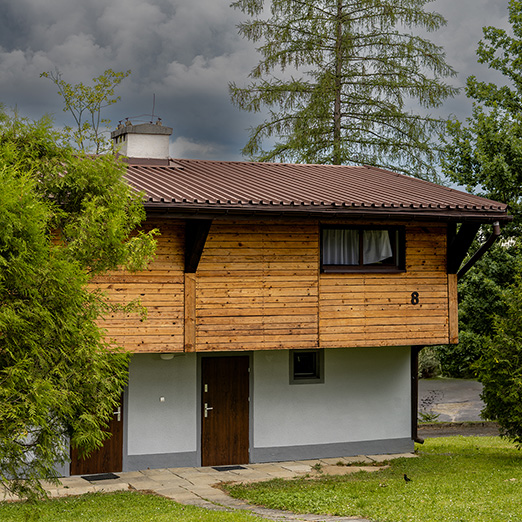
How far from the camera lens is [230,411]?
1658 cm

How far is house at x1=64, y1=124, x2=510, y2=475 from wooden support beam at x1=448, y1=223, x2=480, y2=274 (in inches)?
1.2

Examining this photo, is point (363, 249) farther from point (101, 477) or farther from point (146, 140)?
point (101, 477)

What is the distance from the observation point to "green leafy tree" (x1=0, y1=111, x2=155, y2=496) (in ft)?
24.5

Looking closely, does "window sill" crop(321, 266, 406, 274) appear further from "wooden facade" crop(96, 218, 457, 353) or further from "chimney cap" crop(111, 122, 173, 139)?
"chimney cap" crop(111, 122, 173, 139)

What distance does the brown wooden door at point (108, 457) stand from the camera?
1544 cm

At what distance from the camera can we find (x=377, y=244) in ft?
53.5

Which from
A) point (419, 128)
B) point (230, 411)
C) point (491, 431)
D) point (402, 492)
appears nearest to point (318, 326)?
point (230, 411)

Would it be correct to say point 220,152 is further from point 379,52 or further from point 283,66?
point 379,52

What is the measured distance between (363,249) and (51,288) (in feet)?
31.0

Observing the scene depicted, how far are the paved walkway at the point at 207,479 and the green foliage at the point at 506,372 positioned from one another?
253 cm

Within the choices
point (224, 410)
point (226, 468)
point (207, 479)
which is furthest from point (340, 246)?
point (207, 479)

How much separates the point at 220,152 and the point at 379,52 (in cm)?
785

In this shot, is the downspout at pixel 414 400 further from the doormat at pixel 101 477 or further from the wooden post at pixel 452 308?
the doormat at pixel 101 477

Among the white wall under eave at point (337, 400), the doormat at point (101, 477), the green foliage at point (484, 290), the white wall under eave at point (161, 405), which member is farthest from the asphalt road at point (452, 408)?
the doormat at point (101, 477)
